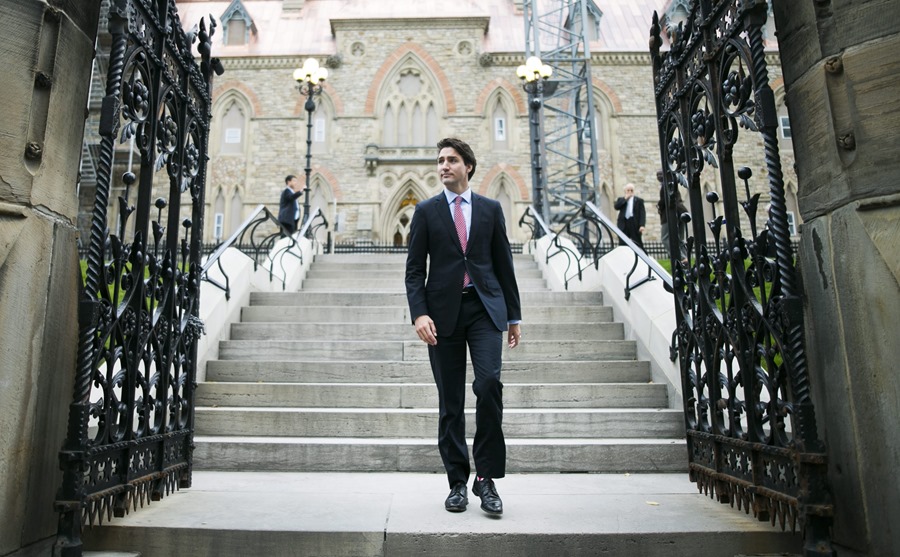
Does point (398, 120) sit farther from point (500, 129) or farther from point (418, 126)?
point (500, 129)

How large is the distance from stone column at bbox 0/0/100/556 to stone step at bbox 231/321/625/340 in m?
3.59

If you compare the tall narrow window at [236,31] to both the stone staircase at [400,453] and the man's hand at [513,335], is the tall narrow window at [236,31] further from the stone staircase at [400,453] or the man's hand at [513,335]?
the man's hand at [513,335]

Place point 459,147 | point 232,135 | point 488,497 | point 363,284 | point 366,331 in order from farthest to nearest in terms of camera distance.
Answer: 1. point 232,135
2. point 363,284
3. point 366,331
4. point 459,147
5. point 488,497

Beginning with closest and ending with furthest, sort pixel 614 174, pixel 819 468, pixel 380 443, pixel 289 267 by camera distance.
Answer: pixel 819 468
pixel 380 443
pixel 289 267
pixel 614 174

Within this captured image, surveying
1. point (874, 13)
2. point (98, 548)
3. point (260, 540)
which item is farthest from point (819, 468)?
point (98, 548)

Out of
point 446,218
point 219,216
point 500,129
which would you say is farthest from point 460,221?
point 219,216

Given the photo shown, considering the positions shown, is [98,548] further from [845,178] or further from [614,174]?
[614,174]

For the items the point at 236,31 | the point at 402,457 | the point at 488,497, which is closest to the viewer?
the point at 488,497

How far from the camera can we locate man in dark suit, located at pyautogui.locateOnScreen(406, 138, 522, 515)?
347 centimetres

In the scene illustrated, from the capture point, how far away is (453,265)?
361 centimetres

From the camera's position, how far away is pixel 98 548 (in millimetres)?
3047

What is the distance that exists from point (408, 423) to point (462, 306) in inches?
65.7

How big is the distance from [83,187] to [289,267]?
16487 millimetres

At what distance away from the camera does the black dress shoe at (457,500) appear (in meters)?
3.33
